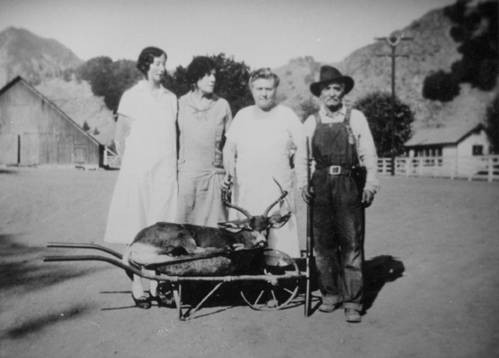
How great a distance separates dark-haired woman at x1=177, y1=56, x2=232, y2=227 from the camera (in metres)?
4.54

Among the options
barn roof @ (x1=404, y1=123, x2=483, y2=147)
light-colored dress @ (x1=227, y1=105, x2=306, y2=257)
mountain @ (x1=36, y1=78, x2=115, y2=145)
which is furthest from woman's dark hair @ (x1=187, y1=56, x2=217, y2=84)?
mountain @ (x1=36, y1=78, x2=115, y2=145)

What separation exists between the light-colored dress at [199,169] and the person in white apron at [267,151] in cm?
20

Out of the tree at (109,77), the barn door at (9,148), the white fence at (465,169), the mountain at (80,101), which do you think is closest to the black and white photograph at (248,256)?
the white fence at (465,169)

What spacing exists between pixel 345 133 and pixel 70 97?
72483mm

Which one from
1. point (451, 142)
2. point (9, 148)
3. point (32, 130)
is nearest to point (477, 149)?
point (451, 142)

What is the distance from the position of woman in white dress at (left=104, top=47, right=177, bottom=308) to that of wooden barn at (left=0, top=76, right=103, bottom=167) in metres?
29.6

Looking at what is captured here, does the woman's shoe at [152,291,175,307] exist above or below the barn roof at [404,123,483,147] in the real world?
below

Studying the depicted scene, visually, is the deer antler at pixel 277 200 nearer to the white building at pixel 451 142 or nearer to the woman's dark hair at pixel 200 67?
the woman's dark hair at pixel 200 67

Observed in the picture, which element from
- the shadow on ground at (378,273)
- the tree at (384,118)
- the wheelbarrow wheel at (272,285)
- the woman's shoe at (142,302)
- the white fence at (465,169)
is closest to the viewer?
the wheelbarrow wheel at (272,285)

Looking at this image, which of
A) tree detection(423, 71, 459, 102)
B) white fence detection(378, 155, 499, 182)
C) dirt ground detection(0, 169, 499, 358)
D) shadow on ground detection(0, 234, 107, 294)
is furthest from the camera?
tree detection(423, 71, 459, 102)

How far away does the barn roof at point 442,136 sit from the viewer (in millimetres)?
41681

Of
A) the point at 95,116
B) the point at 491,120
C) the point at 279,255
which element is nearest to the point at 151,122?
the point at 279,255

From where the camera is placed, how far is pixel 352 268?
405 cm

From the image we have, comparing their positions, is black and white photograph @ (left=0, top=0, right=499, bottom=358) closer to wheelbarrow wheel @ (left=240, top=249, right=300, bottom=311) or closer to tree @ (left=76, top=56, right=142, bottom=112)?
wheelbarrow wheel @ (left=240, top=249, right=300, bottom=311)
